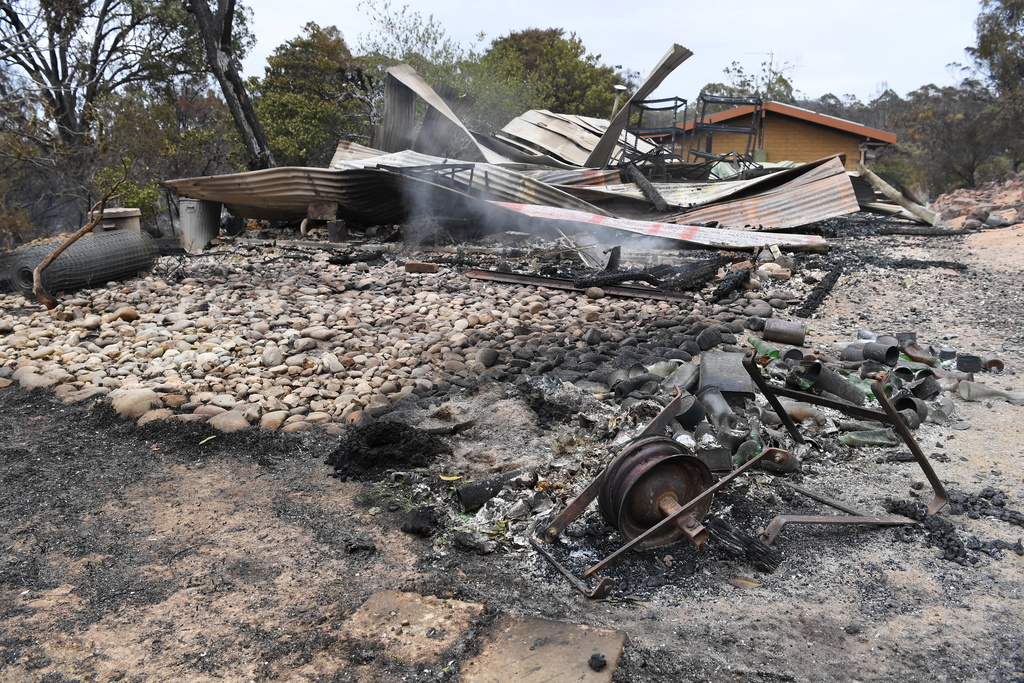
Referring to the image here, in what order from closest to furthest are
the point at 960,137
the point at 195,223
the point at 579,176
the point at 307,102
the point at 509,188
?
the point at 195,223
the point at 509,188
the point at 579,176
the point at 307,102
the point at 960,137

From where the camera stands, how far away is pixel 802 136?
22.4 m

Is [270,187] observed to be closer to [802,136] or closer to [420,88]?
[420,88]

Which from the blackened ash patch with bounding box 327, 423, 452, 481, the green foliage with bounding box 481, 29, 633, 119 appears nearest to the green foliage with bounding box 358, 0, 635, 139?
the green foliage with bounding box 481, 29, 633, 119

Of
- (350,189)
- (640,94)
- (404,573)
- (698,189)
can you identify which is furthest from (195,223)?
(404,573)

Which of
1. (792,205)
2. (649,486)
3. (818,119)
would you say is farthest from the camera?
(818,119)

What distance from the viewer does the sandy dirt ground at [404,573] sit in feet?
7.56

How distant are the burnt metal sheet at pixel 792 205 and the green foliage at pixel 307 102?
1122 cm

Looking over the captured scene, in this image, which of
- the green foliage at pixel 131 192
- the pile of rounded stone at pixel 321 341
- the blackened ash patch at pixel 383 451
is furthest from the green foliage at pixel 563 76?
the blackened ash patch at pixel 383 451

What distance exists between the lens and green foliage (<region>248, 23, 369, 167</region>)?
19.8 m

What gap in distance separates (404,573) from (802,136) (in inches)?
911

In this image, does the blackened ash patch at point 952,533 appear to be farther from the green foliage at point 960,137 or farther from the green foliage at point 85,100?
the green foliage at point 960,137

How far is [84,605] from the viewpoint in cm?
265

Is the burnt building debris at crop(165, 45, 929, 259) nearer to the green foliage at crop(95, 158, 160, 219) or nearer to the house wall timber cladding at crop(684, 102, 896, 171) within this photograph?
the green foliage at crop(95, 158, 160, 219)

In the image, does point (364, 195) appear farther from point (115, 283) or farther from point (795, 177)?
point (795, 177)
